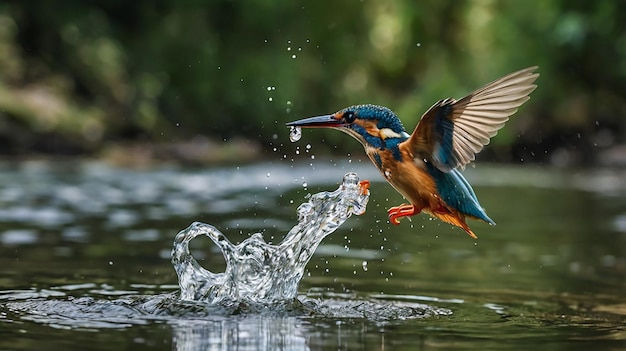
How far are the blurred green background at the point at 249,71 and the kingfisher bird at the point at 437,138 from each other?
19226mm

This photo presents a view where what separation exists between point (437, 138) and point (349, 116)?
46cm

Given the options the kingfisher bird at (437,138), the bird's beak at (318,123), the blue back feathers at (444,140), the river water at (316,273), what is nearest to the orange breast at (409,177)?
the kingfisher bird at (437,138)

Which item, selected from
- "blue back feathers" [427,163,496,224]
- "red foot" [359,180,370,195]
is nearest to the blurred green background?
"red foot" [359,180,370,195]

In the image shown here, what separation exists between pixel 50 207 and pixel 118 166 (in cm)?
776

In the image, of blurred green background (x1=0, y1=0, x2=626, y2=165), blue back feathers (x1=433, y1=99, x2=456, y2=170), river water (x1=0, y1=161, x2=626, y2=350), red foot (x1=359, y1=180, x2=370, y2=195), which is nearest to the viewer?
river water (x1=0, y1=161, x2=626, y2=350)

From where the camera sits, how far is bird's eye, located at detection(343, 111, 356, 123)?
18.7 feet

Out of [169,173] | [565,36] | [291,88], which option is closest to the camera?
[565,36]

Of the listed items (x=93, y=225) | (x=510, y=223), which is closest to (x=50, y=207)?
(x=93, y=225)

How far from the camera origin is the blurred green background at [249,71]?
26.3 meters

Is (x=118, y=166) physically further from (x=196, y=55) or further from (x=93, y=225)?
(x=93, y=225)

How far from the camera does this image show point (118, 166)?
67.4 feet

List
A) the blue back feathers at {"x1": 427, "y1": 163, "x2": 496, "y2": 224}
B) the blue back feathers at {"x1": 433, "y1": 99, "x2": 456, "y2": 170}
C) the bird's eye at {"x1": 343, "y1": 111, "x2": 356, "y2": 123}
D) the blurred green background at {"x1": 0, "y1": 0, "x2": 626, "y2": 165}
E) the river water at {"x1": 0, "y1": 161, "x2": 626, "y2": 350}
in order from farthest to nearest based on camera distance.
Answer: the blurred green background at {"x1": 0, "y1": 0, "x2": 626, "y2": 165}, the blue back feathers at {"x1": 427, "y1": 163, "x2": 496, "y2": 224}, the bird's eye at {"x1": 343, "y1": 111, "x2": 356, "y2": 123}, the blue back feathers at {"x1": 433, "y1": 99, "x2": 456, "y2": 170}, the river water at {"x1": 0, "y1": 161, "x2": 626, "y2": 350}

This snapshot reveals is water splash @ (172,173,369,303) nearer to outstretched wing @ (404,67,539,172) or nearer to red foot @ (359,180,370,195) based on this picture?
red foot @ (359,180,370,195)

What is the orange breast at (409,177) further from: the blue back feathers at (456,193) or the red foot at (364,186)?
the red foot at (364,186)
